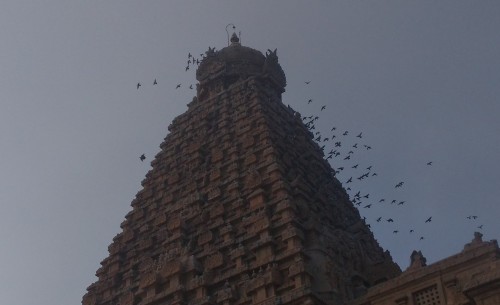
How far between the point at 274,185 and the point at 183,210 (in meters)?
4.72

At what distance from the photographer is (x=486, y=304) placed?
19.0 metres

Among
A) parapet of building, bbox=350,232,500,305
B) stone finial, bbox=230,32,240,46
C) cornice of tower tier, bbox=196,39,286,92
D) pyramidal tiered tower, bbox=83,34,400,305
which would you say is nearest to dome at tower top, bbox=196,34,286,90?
cornice of tower tier, bbox=196,39,286,92

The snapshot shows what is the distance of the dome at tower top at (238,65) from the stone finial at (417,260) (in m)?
18.3

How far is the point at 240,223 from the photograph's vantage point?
27.4 meters

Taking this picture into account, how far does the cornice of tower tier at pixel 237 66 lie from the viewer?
130 feet

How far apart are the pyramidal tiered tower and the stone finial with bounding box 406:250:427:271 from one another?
2557 mm

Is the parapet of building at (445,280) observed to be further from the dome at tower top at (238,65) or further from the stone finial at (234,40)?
the stone finial at (234,40)

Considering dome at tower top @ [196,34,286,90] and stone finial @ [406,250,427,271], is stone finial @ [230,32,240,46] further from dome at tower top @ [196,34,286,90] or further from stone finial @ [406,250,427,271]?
stone finial @ [406,250,427,271]

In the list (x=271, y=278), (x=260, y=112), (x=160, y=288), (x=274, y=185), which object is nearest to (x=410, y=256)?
(x=271, y=278)

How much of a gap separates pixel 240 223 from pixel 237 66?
48.4ft

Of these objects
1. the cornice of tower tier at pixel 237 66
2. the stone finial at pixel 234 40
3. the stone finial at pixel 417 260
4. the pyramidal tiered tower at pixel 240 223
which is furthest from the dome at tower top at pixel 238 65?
the stone finial at pixel 417 260

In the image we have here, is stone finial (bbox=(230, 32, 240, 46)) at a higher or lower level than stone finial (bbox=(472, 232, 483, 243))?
higher

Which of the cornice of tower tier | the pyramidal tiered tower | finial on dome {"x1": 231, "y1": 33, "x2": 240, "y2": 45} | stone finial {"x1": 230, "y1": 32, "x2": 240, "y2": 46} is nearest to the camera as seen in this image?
the pyramidal tiered tower

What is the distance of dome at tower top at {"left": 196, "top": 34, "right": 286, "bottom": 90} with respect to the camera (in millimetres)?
39781
